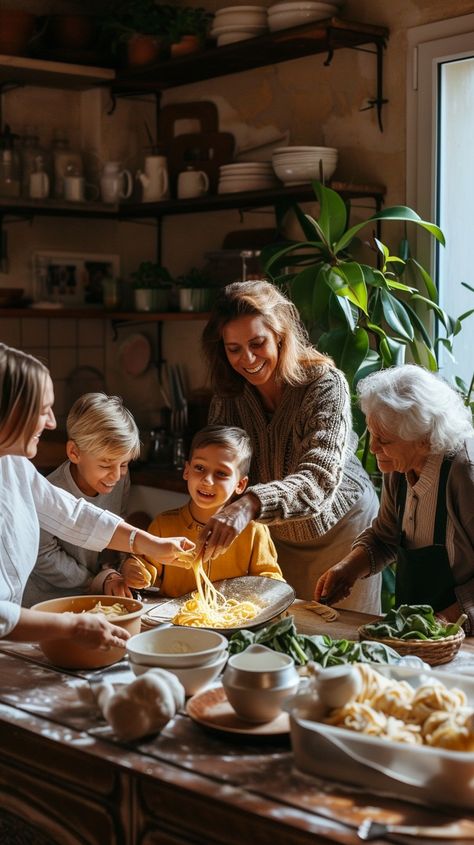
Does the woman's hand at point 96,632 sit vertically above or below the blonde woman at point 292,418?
below

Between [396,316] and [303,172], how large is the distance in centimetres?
70

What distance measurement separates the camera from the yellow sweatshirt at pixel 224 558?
8.53 feet

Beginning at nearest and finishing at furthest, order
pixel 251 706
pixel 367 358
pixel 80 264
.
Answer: pixel 251 706 < pixel 367 358 < pixel 80 264

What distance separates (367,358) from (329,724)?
6.60 feet

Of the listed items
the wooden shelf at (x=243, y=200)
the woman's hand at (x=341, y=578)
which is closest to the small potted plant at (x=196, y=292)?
the wooden shelf at (x=243, y=200)

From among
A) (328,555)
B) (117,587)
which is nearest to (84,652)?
(117,587)

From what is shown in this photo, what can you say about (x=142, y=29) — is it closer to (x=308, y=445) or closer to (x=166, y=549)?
(x=308, y=445)

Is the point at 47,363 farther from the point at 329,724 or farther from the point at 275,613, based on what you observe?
the point at 329,724

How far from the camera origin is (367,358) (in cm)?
352

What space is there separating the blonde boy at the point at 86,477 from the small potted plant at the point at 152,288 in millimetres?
1706

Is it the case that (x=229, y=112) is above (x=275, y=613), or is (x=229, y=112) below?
above

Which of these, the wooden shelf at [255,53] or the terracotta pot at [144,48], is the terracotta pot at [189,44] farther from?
the terracotta pot at [144,48]

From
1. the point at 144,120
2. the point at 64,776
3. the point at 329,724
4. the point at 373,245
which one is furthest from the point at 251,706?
the point at 144,120

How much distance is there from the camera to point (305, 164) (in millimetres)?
3816
